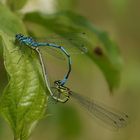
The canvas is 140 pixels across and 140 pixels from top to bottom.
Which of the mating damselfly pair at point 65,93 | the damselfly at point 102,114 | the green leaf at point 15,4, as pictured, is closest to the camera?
the mating damselfly pair at point 65,93

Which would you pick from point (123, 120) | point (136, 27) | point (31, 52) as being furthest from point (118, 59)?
point (136, 27)

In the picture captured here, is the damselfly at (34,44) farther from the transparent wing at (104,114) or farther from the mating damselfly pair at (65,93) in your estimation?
the transparent wing at (104,114)

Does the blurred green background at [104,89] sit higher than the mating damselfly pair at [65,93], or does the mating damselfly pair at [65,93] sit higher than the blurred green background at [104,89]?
the blurred green background at [104,89]

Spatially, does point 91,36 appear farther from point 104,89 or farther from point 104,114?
point 104,89

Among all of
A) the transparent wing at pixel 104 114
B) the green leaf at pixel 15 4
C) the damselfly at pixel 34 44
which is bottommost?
the transparent wing at pixel 104 114

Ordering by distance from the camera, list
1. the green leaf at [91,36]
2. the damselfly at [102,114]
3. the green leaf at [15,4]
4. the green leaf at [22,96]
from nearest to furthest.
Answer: the green leaf at [22,96] < the damselfly at [102,114] < the green leaf at [15,4] < the green leaf at [91,36]

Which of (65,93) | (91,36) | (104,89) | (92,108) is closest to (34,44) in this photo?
(65,93)

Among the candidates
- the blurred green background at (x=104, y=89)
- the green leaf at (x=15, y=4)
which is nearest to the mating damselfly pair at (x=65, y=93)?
the green leaf at (x=15, y=4)
